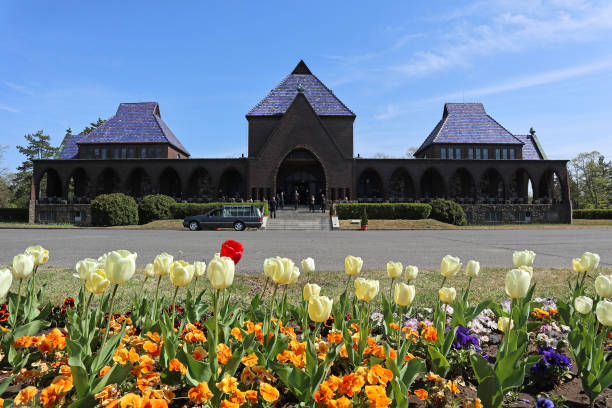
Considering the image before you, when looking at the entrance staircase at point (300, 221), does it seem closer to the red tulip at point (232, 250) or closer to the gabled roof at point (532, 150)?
the red tulip at point (232, 250)

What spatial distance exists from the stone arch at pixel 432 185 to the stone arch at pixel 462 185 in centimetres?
136

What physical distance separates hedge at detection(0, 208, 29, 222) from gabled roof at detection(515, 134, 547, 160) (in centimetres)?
6065

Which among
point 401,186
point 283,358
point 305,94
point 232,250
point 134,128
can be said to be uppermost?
point 305,94

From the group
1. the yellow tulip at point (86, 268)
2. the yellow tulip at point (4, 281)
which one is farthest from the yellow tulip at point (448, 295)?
the yellow tulip at point (4, 281)

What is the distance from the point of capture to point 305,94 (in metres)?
42.3

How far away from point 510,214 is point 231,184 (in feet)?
96.5

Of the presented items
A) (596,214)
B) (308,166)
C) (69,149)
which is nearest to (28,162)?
(69,149)

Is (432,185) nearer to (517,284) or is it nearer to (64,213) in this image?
(64,213)

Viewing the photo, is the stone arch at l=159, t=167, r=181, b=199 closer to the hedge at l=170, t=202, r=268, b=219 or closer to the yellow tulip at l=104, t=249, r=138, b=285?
the hedge at l=170, t=202, r=268, b=219

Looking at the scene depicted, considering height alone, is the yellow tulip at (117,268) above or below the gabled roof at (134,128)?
below

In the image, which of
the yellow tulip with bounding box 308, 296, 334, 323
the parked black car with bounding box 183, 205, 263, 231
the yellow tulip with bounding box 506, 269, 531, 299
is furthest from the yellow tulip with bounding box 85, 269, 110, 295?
the parked black car with bounding box 183, 205, 263, 231

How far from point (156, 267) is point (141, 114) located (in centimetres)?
4888

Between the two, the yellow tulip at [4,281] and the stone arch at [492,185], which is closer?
the yellow tulip at [4,281]

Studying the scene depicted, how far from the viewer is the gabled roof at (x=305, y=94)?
4116cm
